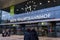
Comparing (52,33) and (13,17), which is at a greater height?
(13,17)

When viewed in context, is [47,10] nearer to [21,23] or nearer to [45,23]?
[45,23]

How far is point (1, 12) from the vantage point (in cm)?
3597

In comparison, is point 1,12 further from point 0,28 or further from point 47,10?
point 47,10

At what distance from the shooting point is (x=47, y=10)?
2486 cm

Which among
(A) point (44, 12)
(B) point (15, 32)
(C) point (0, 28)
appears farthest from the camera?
(C) point (0, 28)

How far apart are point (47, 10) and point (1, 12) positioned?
13634 mm

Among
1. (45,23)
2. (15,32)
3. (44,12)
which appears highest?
(44,12)

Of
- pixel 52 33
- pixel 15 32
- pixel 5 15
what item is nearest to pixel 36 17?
pixel 52 33

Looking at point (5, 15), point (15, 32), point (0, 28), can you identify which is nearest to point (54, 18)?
point (15, 32)

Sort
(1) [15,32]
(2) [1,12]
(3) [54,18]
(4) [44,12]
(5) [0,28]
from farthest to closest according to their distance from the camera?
(5) [0,28] → (2) [1,12] → (1) [15,32] → (4) [44,12] → (3) [54,18]

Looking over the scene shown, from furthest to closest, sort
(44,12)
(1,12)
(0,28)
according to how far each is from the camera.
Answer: (0,28) < (1,12) < (44,12)

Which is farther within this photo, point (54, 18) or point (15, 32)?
point (15, 32)

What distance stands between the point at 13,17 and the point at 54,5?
9.94 metres

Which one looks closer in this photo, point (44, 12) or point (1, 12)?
point (44, 12)
